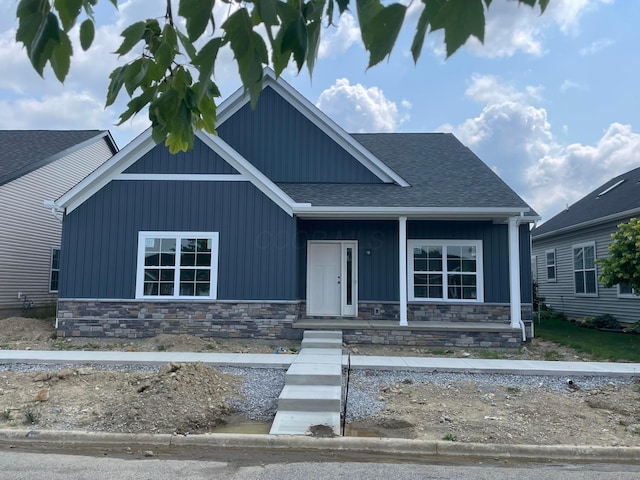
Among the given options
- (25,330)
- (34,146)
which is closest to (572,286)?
(25,330)

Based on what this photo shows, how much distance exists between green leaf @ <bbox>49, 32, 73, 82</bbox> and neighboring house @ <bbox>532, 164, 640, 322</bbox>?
1563 centimetres

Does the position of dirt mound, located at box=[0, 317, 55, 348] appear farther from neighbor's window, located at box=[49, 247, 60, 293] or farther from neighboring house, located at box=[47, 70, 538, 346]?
neighbor's window, located at box=[49, 247, 60, 293]

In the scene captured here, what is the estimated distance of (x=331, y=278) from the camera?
13125 millimetres

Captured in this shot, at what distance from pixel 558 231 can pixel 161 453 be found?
16736 millimetres

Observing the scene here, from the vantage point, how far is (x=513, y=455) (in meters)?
5.55

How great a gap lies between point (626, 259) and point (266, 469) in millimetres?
10165

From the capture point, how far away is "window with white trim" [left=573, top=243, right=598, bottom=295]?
16922 mm

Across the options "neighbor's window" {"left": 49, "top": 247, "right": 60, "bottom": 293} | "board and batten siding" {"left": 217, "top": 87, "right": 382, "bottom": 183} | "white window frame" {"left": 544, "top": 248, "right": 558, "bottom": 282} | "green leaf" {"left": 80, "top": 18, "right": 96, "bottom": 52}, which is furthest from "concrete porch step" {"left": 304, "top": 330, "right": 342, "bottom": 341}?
"white window frame" {"left": 544, "top": 248, "right": 558, "bottom": 282}

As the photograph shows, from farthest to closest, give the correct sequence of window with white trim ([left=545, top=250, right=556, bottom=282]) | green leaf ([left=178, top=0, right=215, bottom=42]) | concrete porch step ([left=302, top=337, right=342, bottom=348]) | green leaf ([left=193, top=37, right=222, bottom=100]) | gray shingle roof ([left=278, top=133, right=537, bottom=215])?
1. window with white trim ([left=545, top=250, right=556, bottom=282])
2. gray shingle roof ([left=278, top=133, right=537, bottom=215])
3. concrete porch step ([left=302, top=337, right=342, bottom=348])
4. green leaf ([left=193, top=37, right=222, bottom=100])
5. green leaf ([left=178, top=0, right=215, bottom=42])

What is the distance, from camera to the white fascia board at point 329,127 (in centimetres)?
1339

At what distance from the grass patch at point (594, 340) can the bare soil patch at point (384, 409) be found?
284 centimetres

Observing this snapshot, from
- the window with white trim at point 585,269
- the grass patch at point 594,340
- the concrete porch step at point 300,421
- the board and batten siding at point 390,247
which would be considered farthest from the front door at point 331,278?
the window with white trim at point 585,269

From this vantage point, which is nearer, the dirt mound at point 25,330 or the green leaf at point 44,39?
the green leaf at point 44,39

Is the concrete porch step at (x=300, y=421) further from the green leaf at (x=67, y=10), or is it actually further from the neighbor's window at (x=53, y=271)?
the neighbor's window at (x=53, y=271)
